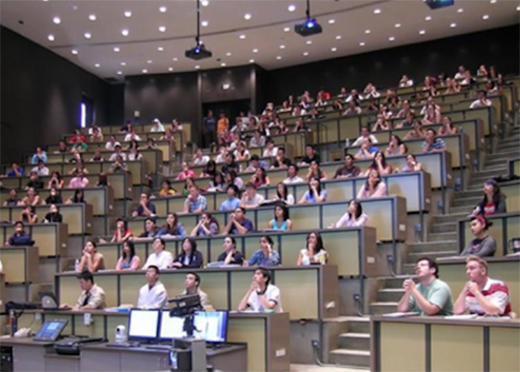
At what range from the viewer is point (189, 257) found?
27.3 ft

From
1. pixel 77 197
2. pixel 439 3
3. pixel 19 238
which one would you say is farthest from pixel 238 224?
pixel 439 3

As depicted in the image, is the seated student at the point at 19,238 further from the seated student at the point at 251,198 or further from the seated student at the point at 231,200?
the seated student at the point at 251,198

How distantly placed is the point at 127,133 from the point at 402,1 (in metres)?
Answer: 7.75

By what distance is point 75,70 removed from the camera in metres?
21.3

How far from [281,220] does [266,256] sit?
43.0 inches

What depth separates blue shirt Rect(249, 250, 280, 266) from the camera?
25.5ft

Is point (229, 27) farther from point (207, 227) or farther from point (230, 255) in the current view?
point (230, 255)

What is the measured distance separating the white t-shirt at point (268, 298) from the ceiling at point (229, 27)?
10.9m

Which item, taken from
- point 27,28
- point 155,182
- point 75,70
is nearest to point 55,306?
point 155,182

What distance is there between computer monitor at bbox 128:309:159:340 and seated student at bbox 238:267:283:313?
88cm

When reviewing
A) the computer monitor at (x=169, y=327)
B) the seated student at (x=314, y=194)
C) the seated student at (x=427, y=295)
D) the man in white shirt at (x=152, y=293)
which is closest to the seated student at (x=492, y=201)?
the seated student at (x=427, y=295)

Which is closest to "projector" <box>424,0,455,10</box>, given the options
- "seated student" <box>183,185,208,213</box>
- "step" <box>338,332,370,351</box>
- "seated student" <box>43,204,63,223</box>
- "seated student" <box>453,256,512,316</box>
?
"seated student" <box>183,185,208,213</box>

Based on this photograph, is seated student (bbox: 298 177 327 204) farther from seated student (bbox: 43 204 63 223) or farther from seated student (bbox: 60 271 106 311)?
seated student (bbox: 43 204 63 223)

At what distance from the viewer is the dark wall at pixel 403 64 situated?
19.9 m
